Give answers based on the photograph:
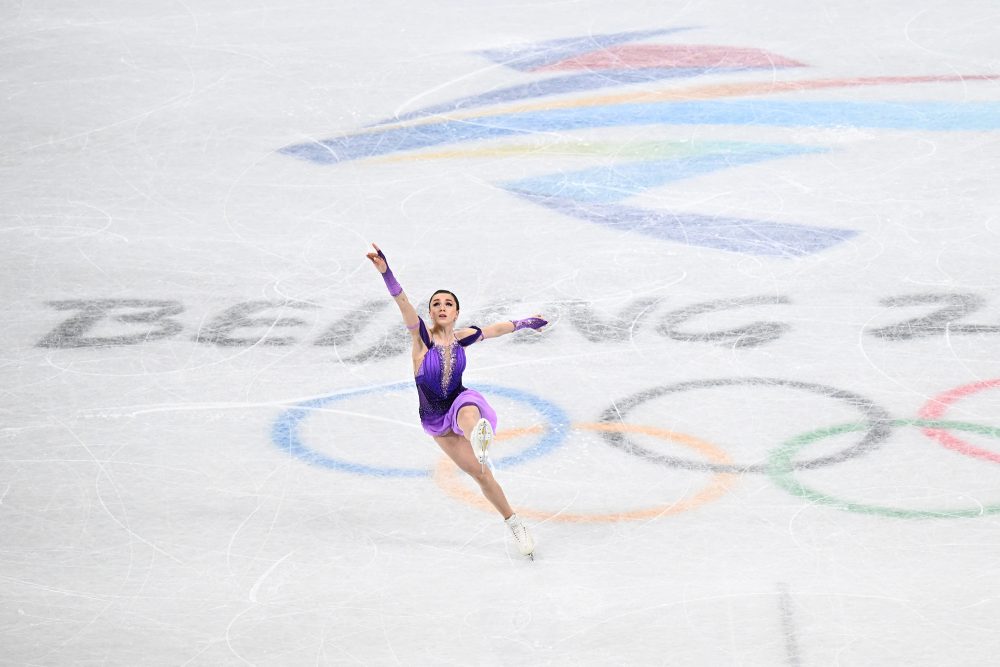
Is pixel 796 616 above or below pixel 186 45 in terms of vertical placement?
below

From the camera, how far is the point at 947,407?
9.09 metres

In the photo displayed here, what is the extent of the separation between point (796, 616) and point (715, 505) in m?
A: 1.31

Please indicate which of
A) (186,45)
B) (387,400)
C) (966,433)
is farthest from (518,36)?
(966,433)

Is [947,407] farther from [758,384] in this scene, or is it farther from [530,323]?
[530,323]

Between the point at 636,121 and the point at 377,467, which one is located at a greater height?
the point at 636,121

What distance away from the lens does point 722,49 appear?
1625 centimetres

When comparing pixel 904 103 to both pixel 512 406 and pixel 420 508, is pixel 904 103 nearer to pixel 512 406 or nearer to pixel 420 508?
pixel 512 406

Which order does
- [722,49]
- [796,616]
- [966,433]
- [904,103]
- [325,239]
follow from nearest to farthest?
[796,616], [966,433], [325,239], [904,103], [722,49]

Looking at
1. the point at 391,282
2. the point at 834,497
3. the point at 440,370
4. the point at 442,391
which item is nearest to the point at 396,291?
the point at 391,282

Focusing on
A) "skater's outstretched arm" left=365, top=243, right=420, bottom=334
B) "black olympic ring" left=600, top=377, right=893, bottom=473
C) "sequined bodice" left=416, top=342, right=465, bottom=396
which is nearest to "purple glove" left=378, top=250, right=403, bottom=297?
"skater's outstretched arm" left=365, top=243, right=420, bottom=334

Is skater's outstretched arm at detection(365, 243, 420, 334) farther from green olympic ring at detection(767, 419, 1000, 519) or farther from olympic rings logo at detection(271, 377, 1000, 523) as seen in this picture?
green olympic ring at detection(767, 419, 1000, 519)

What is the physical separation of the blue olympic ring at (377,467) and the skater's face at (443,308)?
1448 mm

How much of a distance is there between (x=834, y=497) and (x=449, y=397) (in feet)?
8.07

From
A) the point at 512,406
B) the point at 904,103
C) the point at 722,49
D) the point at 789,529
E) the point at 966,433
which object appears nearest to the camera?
the point at 789,529
